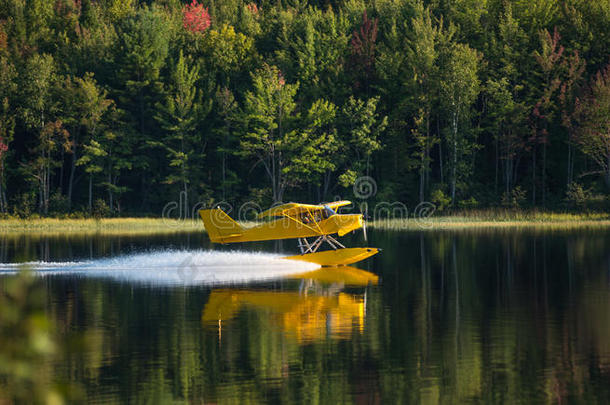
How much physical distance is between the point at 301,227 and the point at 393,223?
Answer: 29.3 m

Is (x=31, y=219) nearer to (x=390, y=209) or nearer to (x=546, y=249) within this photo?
(x=390, y=209)

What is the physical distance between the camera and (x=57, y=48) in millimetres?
72188

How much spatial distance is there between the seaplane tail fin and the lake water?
143 centimetres

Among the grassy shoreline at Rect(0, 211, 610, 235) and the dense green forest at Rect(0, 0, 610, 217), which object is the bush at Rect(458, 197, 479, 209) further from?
the grassy shoreline at Rect(0, 211, 610, 235)

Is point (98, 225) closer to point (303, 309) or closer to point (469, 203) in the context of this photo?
point (469, 203)

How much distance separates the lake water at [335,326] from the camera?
41.6 ft

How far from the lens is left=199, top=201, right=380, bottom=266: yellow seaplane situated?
29.4 metres

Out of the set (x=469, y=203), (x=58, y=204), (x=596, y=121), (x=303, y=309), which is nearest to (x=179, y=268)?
(x=303, y=309)

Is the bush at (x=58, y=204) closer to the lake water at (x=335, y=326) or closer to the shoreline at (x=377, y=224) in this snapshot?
the shoreline at (x=377, y=224)

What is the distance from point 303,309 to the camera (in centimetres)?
2091

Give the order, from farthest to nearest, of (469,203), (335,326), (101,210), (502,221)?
(101,210) → (469,203) → (502,221) → (335,326)

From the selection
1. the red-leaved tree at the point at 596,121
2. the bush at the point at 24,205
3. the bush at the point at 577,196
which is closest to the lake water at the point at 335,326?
the bush at the point at 577,196

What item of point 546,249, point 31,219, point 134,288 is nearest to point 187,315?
point 134,288

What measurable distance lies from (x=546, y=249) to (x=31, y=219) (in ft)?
128
